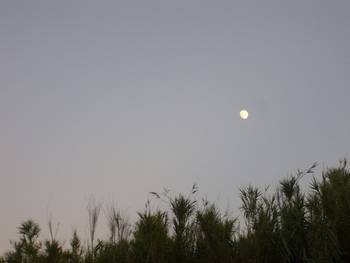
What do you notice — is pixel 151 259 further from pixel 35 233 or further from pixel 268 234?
pixel 35 233

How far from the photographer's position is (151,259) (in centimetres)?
1012

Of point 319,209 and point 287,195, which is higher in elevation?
point 287,195

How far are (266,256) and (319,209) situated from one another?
1632 millimetres

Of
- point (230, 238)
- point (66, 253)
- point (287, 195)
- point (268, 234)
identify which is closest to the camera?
point (268, 234)

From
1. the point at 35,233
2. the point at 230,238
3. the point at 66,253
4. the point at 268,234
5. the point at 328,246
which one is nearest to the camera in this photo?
the point at 328,246

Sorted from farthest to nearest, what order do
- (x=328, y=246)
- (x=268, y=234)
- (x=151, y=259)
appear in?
(x=268, y=234) < (x=151, y=259) < (x=328, y=246)

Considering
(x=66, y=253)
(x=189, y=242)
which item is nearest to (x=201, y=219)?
(x=189, y=242)

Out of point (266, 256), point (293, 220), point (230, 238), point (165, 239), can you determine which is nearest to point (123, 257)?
point (165, 239)

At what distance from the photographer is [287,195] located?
1323 centimetres

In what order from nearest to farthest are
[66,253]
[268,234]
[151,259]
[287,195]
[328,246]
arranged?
1. [328,246]
2. [151,259]
3. [268,234]
4. [287,195]
5. [66,253]

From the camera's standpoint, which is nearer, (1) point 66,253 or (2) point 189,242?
(2) point 189,242

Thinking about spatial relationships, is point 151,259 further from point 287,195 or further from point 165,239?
point 287,195

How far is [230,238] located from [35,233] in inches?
442

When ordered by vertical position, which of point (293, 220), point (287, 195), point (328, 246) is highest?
point (287, 195)
